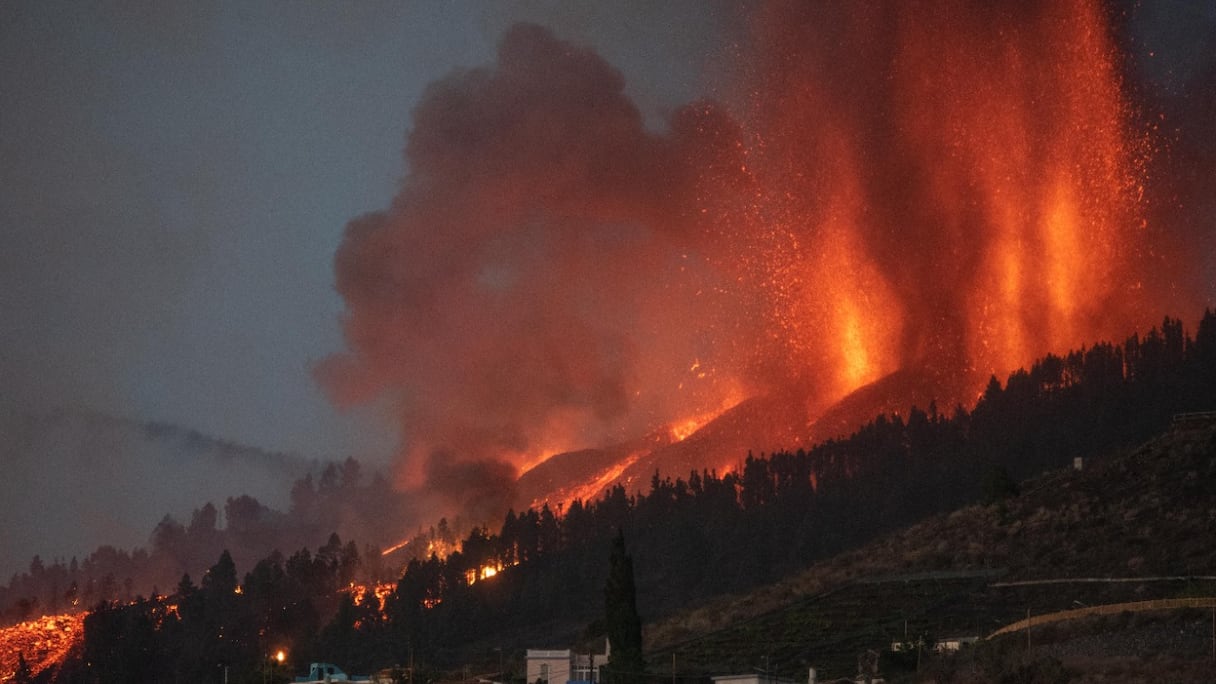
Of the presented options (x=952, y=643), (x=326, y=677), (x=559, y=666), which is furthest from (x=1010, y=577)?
(x=326, y=677)

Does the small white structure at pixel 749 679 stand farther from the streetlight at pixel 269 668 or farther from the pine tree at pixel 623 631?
the streetlight at pixel 269 668

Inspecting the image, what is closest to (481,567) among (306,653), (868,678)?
(306,653)

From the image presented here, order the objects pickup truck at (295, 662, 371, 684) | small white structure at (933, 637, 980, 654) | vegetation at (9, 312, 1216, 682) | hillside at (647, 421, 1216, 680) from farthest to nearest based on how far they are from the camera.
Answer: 1. vegetation at (9, 312, 1216, 682)
2. pickup truck at (295, 662, 371, 684)
3. hillside at (647, 421, 1216, 680)
4. small white structure at (933, 637, 980, 654)

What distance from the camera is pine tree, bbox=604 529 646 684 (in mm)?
91500

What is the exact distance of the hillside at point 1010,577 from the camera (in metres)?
96.0

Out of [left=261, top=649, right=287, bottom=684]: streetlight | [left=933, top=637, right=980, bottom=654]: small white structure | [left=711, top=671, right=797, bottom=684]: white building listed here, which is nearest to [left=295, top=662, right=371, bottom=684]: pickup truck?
[left=261, top=649, right=287, bottom=684]: streetlight

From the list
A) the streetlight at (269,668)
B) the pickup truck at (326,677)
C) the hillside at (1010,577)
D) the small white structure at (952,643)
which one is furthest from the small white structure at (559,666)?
the streetlight at (269,668)

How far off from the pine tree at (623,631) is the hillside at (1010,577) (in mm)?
4968

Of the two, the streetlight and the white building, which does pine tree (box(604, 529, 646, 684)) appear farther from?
the streetlight

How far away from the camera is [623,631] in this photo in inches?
3743

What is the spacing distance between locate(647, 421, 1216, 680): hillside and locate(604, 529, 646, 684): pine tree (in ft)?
16.3

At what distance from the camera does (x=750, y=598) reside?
138m

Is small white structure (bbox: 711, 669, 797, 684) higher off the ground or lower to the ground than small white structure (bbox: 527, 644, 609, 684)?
lower

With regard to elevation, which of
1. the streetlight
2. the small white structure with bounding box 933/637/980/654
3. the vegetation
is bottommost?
the small white structure with bounding box 933/637/980/654
